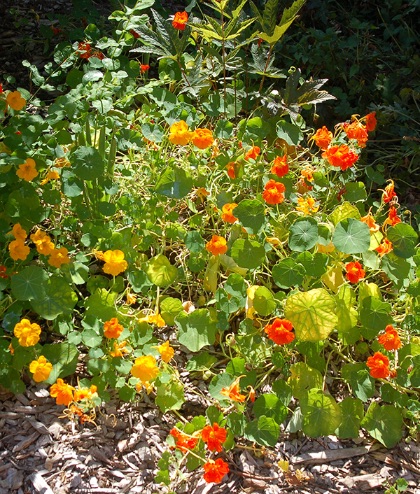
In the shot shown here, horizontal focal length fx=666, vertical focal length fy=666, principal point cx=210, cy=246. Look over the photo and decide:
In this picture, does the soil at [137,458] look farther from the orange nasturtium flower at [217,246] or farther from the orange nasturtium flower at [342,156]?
the orange nasturtium flower at [342,156]

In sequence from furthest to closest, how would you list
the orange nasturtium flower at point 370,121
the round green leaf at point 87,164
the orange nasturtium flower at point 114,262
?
the orange nasturtium flower at point 370,121 < the round green leaf at point 87,164 < the orange nasturtium flower at point 114,262

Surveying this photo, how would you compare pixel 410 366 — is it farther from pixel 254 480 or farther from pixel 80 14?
pixel 80 14

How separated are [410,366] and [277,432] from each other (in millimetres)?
536

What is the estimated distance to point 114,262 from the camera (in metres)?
2.14

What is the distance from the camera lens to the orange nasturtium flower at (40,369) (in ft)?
6.41

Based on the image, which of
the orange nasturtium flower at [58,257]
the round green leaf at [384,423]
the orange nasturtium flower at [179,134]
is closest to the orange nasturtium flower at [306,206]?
the orange nasturtium flower at [179,134]

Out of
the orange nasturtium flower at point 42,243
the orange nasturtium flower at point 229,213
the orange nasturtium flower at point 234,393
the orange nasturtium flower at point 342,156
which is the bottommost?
the orange nasturtium flower at point 234,393

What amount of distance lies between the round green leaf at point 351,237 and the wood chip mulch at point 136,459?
2.03ft

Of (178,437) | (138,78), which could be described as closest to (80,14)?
(138,78)

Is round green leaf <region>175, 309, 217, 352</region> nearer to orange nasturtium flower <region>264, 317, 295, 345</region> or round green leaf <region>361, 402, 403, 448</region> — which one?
orange nasturtium flower <region>264, 317, 295, 345</region>

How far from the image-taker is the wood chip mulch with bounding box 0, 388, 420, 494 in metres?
1.98

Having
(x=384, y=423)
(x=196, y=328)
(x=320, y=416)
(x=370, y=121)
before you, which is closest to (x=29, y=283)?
(x=196, y=328)

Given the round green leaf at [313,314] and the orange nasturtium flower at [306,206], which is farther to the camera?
the orange nasturtium flower at [306,206]

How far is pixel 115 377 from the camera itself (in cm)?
207
